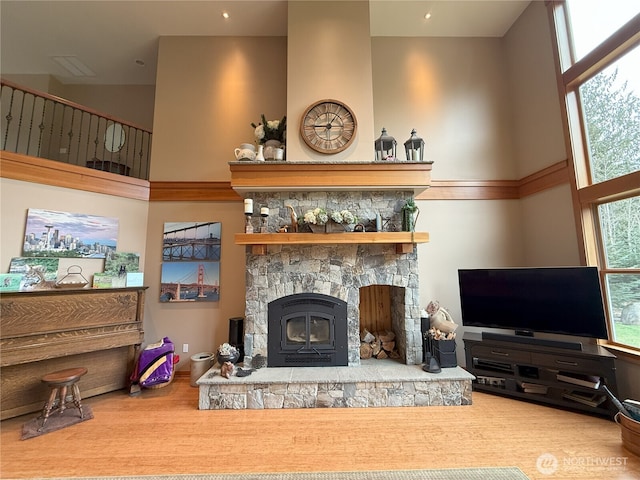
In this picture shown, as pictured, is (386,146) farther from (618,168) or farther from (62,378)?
(62,378)

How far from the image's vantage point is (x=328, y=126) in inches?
135

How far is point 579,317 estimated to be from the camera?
9.10ft

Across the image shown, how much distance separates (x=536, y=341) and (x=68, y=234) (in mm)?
5733

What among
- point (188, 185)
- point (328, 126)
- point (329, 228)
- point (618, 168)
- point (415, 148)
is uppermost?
point (328, 126)

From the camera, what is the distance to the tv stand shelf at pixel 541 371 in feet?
8.45

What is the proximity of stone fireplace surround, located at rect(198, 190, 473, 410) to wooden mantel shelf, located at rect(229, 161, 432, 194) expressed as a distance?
9.0 inches

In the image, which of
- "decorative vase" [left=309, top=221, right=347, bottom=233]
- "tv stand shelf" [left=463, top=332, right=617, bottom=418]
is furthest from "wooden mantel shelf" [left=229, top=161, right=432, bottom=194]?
"tv stand shelf" [left=463, top=332, right=617, bottom=418]

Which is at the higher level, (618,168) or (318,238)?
(618,168)

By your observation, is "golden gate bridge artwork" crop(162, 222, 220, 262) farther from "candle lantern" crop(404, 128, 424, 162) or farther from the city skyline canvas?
"candle lantern" crop(404, 128, 424, 162)

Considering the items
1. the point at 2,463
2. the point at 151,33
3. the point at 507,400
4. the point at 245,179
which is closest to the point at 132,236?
the point at 245,179

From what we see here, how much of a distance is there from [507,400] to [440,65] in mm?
4795

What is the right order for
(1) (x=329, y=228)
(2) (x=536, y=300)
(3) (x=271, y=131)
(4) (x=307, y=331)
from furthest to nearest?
(3) (x=271, y=131) → (4) (x=307, y=331) → (1) (x=329, y=228) → (2) (x=536, y=300)

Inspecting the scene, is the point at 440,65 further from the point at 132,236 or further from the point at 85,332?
the point at 85,332

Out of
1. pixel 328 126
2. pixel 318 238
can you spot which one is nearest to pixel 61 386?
pixel 318 238
